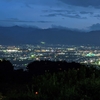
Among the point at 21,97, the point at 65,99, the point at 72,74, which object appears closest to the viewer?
the point at 65,99

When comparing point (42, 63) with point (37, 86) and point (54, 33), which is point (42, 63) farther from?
point (54, 33)

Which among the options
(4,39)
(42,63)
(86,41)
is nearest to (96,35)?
(86,41)

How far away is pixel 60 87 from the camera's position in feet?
19.4

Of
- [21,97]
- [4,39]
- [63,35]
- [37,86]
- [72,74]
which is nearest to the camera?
[21,97]

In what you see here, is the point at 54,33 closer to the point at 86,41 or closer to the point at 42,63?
the point at 86,41

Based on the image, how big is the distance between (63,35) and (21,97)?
288 ft

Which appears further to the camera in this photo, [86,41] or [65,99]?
[86,41]

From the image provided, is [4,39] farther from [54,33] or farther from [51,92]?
[51,92]

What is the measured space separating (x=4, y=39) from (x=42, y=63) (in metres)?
59.9

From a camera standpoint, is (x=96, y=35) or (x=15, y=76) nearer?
(x=15, y=76)

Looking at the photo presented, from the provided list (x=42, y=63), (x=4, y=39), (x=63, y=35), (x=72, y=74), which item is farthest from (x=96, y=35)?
(x=72, y=74)

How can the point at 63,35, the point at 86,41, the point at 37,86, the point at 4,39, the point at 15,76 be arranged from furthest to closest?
the point at 63,35
the point at 86,41
the point at 4,39
the point at 15,76
the point at 37,86

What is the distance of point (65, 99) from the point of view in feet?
17.0

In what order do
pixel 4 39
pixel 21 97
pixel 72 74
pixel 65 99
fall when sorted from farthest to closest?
pixel 4 39 < pixel 72 74 < pixel 21 97 < pixel 65 99
